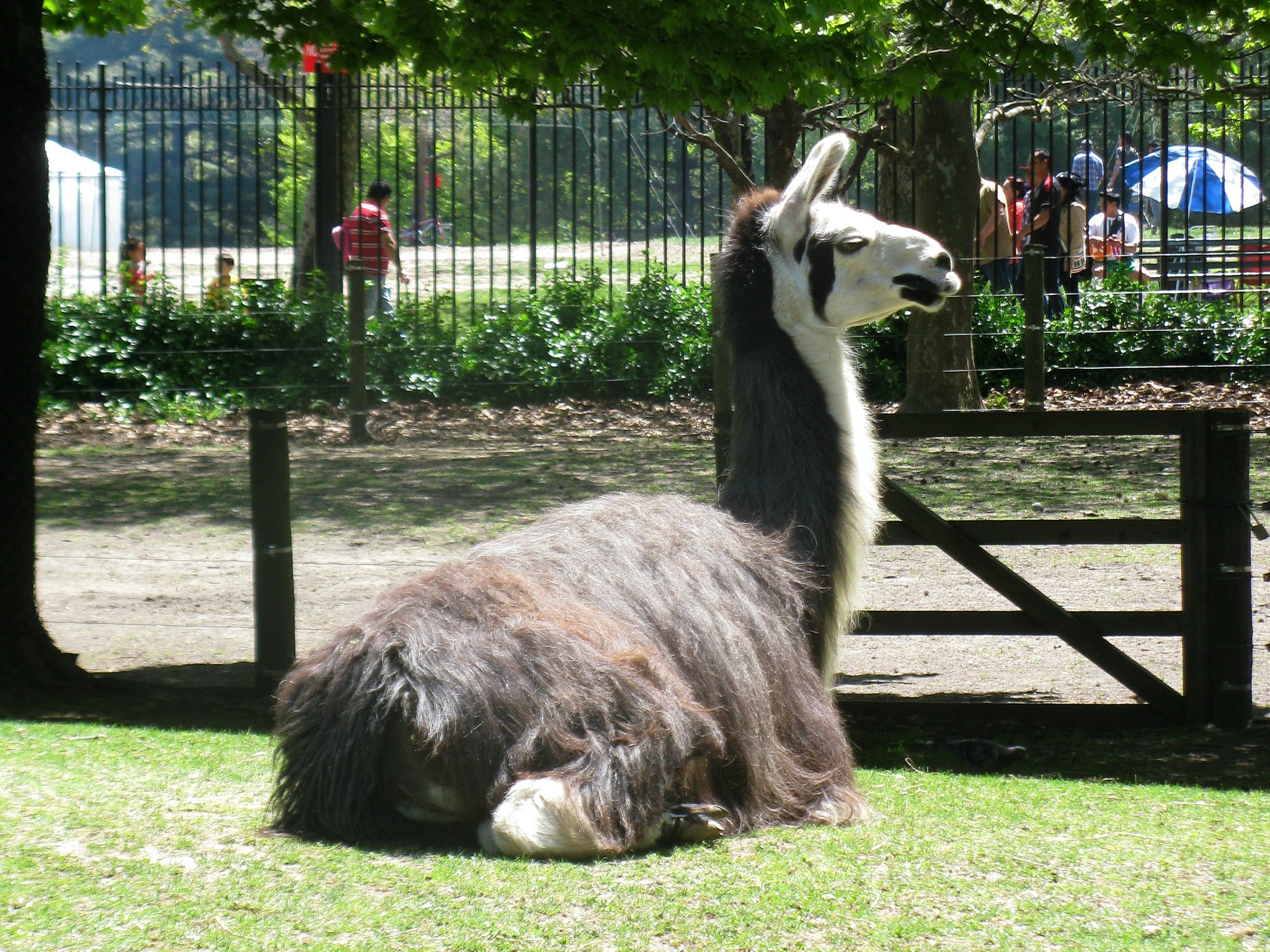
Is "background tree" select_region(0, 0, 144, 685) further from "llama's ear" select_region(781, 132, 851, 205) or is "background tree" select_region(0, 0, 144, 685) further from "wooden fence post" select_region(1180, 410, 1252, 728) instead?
"wooden fence post" select_region(1180, 410, 1252, 728)

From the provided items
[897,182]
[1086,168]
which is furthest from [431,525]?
[1086,168]

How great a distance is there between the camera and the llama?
10.7 ft

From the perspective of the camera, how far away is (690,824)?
11.0 feet

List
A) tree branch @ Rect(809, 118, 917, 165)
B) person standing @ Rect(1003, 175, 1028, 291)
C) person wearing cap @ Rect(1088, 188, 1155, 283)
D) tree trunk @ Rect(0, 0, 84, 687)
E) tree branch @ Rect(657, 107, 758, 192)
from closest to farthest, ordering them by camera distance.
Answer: tree trunk @ Rect(0, 0, 84, 687) → tree branch @ Rect(809, 118, 917, 165) → tree branch @ Rect(657, 107, 758, 192) → person standing @ Rect(1003, 175, 1028, 291) → person wearing cap @ Rect(1088, 188, 1155, 283)

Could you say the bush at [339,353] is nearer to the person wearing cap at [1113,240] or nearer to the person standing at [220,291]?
the person standing at [220,291]

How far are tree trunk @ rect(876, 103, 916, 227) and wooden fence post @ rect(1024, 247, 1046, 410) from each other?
1.67 m

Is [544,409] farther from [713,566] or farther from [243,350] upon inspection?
[713,566]

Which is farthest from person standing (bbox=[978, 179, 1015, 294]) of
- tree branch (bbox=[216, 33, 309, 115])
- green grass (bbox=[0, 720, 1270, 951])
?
green grass (bbox=[0, 720, 1270, 951])

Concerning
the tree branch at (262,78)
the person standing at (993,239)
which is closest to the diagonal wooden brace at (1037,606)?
the person standing at (993,239)

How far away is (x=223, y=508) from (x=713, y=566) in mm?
7021

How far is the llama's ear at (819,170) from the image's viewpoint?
4391 millimetres

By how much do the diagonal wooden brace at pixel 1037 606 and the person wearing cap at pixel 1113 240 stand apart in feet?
33.6

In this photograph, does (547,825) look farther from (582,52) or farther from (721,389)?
(582,52)

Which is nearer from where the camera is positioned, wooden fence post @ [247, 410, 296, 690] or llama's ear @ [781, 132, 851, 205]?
llama's ear @ [781, 132, 851, 205]
